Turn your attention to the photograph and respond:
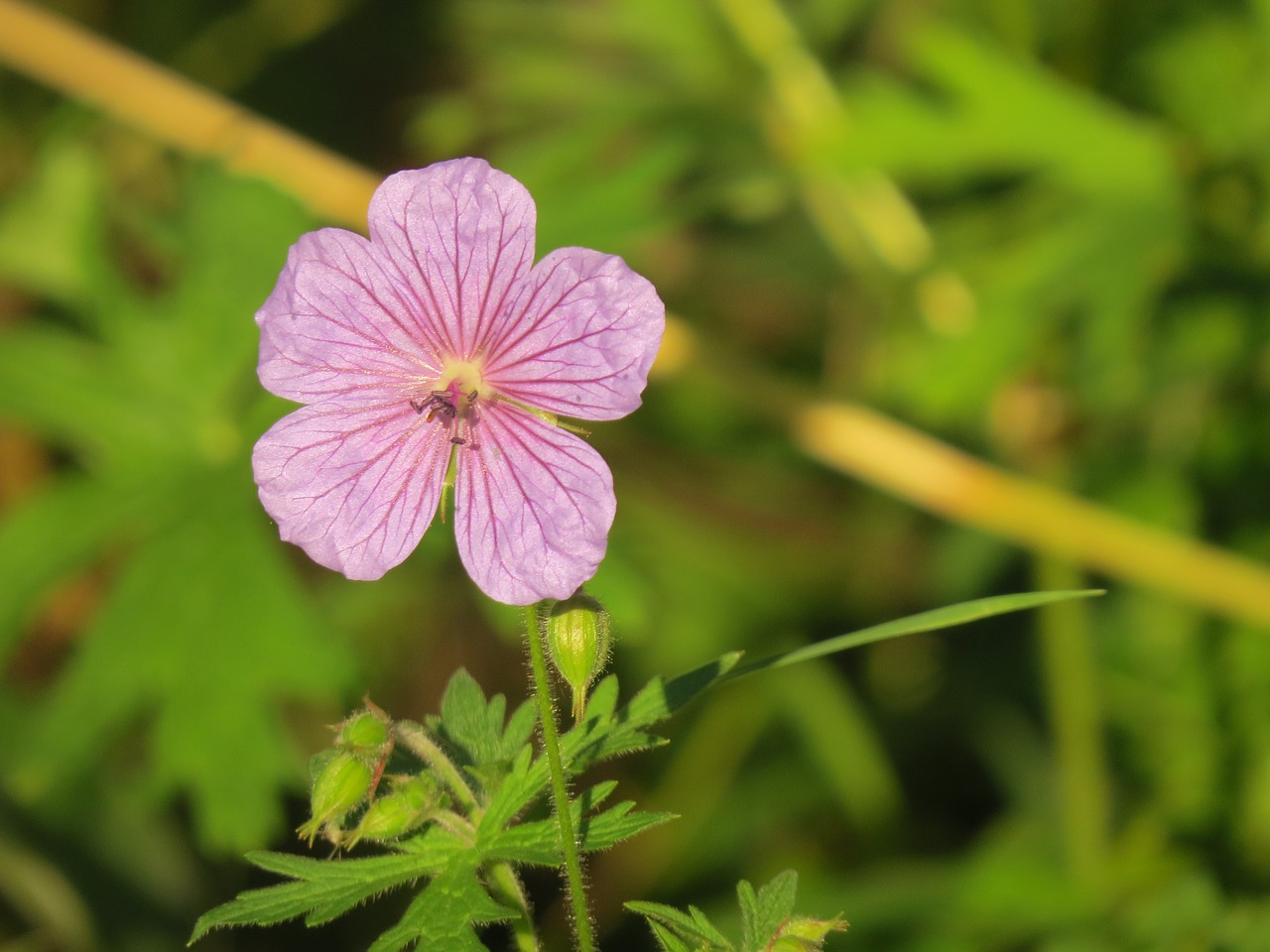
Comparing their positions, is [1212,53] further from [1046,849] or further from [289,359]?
[289,359]

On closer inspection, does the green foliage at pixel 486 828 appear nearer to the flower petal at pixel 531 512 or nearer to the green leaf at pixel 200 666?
the flower petal at pixel 531 512

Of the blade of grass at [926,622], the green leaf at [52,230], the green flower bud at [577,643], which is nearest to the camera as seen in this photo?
the green flower bud at [577,643]

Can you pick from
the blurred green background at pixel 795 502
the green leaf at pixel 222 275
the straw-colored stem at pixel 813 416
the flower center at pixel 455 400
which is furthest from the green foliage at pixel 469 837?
the green leaf at pixel 222 275

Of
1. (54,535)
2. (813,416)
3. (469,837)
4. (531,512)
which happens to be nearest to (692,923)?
(469,837)

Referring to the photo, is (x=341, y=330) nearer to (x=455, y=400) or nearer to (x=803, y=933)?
(x=455, y=400)

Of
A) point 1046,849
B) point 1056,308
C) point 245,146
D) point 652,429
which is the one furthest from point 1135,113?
point 245,146

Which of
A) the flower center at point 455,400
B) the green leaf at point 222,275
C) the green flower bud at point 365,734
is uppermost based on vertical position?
the green leaf at point 222,275

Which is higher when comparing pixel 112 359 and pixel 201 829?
pixel 112 359

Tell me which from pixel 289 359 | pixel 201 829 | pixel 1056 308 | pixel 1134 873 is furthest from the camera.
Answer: pixel 1056 308

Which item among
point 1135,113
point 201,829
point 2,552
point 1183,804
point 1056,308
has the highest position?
point 1135,113
